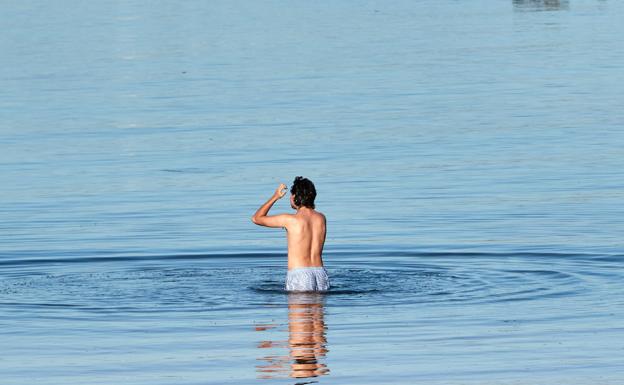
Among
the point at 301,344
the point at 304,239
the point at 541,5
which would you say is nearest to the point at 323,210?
the point at 304,239

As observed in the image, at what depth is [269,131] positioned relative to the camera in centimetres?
3095

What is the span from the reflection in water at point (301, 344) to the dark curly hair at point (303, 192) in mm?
966

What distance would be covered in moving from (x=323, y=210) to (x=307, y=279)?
6241 mm

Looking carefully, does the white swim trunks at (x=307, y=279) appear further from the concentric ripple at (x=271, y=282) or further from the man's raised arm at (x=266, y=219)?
the man's raised arm at (x=266, y=219)

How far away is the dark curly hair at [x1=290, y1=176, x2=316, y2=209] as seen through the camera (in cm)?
1644

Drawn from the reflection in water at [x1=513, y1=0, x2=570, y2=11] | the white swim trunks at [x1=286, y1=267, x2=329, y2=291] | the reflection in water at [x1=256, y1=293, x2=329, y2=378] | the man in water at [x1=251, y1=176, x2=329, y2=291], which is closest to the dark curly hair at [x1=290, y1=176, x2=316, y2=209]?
the man in water at [x1=251, y1=176, x2=329, y2=291]

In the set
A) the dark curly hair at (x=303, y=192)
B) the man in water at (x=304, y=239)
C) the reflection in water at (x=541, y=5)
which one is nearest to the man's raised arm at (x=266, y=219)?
the man in water at (x=304, y=239)

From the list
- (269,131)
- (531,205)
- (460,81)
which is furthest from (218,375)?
(460,81)

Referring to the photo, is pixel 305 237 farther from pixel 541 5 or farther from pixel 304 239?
pixel 541 5

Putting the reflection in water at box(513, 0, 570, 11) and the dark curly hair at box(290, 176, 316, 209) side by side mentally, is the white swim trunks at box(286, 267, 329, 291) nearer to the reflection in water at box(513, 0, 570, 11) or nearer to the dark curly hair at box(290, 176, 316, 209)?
the dark curly hair at box(290, 176, 316, 209)

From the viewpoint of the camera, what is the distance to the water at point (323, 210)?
13.6 meters

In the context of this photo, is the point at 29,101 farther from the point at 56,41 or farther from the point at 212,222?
the point at 56,41

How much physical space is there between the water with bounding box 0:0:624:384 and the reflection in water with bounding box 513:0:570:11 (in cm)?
2253

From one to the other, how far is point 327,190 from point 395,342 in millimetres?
10497
